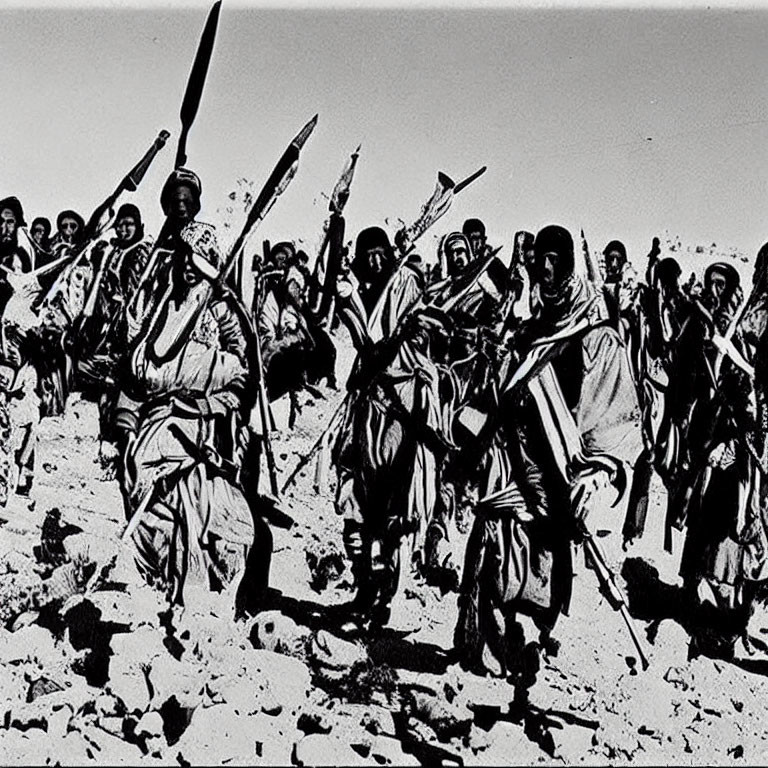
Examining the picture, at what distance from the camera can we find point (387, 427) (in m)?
4.03

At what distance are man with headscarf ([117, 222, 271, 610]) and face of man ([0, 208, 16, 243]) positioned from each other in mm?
973

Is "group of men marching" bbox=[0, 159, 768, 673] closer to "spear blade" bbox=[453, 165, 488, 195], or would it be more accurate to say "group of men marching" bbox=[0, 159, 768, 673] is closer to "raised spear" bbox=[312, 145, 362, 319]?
→ "raised spear" bbox=[312, 145, 362, 319]

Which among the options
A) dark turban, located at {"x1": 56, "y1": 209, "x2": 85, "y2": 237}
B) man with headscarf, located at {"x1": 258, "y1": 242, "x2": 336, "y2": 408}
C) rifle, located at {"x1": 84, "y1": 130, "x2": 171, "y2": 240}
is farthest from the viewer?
dark turban, located at {"x1": 56, "y1": 209, "x2": 85, "y2": 237}

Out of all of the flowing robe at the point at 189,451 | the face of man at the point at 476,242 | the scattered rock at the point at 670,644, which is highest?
the face of man at the point at 476,242

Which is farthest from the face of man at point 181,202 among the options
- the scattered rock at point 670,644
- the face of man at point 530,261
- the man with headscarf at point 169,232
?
the scattered rock at point 670,644

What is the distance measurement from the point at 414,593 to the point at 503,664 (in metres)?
0.45

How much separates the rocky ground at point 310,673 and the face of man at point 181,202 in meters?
0.99

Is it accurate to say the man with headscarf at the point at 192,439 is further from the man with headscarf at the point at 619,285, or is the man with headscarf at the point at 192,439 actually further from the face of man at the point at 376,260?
the man with headscarf at the point at 619,285

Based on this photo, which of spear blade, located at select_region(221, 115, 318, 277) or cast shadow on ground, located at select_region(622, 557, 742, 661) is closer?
cast shadow on ground, located at select_region(622, 557, 742, 661)

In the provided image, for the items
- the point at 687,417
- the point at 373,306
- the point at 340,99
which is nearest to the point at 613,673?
the point at 687,417

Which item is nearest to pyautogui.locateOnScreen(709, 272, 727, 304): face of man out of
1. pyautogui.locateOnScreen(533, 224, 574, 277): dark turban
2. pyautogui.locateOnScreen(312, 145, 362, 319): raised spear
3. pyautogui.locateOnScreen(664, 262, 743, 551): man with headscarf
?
pyautogui.locateOnScreen(664, 262, 743, 551): man with headscarf

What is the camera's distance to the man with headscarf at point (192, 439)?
13.1 ft

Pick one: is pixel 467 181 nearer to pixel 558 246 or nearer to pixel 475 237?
pixel 475 237

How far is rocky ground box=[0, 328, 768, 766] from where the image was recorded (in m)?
3.65
